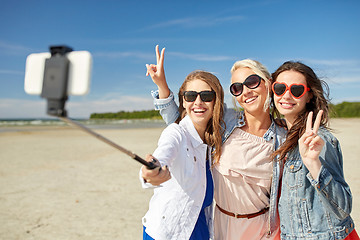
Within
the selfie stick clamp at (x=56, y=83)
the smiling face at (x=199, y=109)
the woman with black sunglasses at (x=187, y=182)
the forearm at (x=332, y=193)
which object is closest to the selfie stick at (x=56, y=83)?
the selfie stick clamp at (x=56, y=83)

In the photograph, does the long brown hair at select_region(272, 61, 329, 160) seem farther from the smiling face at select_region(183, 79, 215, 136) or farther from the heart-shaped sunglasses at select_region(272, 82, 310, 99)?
the smiling face at select_region(183, 79, 215, 136)

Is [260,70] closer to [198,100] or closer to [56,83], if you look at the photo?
[198,100]

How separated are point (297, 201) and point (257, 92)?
3.18 feet

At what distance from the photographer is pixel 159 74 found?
302 cm

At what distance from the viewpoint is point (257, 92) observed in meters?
2.69

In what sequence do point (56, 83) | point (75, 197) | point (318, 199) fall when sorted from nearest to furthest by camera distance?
point (56, 83)
point (318, 199)
point (75, 197)

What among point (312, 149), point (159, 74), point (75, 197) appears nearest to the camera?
point (312, 149)

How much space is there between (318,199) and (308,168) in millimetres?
323

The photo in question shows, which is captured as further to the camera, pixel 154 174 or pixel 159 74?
pixel 159 74

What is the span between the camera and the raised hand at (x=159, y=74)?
300cm

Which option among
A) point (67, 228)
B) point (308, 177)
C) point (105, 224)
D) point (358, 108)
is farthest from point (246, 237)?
point (358, 108)

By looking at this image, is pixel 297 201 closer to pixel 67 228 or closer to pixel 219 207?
pixel 219 207

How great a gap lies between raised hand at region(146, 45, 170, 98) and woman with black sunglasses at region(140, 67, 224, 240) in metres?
0.46

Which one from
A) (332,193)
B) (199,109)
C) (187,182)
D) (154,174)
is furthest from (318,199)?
(154,174)
